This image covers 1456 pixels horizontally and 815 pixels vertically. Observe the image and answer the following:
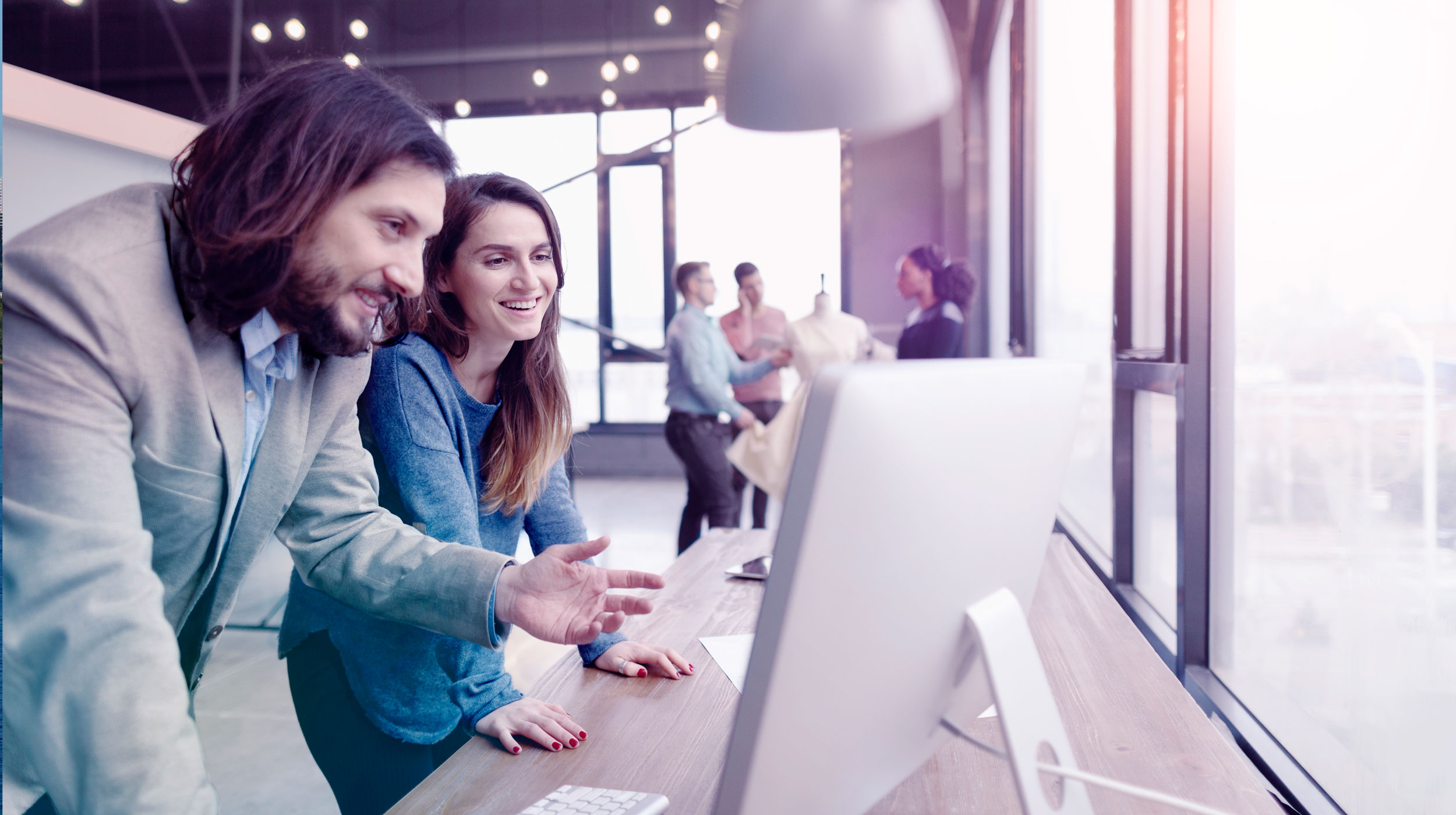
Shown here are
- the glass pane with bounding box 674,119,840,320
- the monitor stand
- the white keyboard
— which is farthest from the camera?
the glass pane with bounding box 674,119,840,320

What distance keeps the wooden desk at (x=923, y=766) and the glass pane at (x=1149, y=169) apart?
2.52ft

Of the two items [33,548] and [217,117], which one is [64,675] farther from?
[217,117]

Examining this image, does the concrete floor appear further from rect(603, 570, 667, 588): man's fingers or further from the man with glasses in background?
rect(603, 570, 667, 588): man's fingers

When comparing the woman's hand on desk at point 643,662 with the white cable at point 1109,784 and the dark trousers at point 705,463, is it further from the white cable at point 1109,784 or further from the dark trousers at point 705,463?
the dark trousers at point 705,463

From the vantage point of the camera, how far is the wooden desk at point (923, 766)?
784mm

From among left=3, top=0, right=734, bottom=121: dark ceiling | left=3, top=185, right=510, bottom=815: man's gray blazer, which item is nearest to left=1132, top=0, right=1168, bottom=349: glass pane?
left=3, top=185, right=510, bottom=815: man's gray blazer

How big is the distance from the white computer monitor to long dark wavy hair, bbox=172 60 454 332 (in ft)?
1.77

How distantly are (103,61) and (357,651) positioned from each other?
77cm

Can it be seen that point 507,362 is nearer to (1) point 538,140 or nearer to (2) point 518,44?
(1) point 538,140

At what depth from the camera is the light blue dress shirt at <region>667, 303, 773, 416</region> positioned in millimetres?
3688

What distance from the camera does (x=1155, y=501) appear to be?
→ 1759 millimetres

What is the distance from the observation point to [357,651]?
1.14m

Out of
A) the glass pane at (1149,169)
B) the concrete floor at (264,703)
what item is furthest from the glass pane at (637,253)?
the glass pane at (1149,169)

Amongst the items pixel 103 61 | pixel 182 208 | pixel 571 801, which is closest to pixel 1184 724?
pixel 571 801
